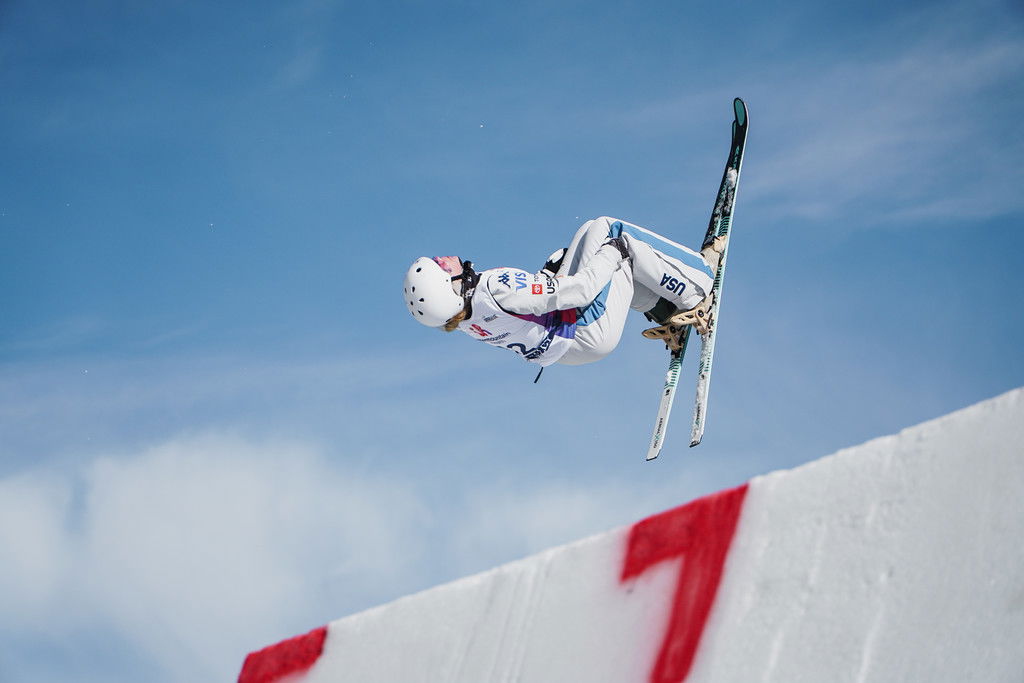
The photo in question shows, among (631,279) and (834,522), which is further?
(631,279)

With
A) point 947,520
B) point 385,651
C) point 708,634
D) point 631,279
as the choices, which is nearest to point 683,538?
point 708,634

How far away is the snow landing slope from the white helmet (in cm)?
456

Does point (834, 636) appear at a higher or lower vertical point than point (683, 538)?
lower

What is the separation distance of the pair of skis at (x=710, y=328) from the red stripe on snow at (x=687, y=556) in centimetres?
612

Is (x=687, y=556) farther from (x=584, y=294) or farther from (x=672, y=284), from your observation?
(x=672, y=284)

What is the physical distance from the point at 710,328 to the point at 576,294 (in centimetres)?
171

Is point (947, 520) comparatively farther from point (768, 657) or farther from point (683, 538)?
point (683, 538)

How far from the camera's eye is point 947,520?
7.29 ft

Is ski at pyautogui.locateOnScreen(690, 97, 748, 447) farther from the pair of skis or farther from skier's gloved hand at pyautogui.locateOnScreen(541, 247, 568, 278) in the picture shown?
skier's gloved hand at pyautogui.locateOnScreen(541, 247, 568, 278)

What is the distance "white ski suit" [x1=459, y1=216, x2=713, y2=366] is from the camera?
25.5 feet

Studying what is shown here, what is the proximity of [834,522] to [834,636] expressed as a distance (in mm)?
254

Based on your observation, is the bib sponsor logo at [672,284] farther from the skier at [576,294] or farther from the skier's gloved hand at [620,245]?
the skier's gloved hand at [620,245]

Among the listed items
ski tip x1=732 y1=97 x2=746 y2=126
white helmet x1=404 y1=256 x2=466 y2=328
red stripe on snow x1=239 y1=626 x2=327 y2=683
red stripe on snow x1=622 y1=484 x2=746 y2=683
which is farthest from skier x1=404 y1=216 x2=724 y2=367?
red stripe on snow x1=622 y1=484 x2=746 y2=683

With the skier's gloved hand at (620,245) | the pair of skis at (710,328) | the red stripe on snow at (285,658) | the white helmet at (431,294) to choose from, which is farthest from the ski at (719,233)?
the red stripe on snow at (285,658)
